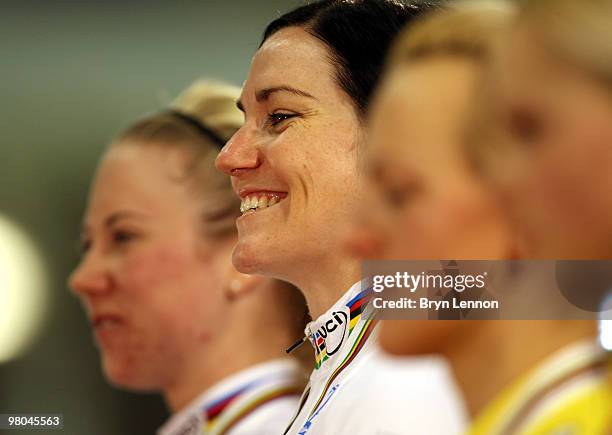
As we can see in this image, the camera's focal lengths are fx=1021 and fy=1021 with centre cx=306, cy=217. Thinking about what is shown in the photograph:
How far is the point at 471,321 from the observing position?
1.92 feet

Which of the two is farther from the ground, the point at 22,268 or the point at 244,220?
the point at 22,268

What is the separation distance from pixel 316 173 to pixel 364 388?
231mm

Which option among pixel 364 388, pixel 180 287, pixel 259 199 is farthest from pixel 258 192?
pixel 180 287

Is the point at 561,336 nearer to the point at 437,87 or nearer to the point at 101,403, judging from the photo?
the point at 437,87

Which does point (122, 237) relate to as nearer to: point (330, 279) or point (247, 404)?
point (247, 404)

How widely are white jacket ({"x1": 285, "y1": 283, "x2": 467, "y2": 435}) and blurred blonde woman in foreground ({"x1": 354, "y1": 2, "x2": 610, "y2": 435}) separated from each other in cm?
3

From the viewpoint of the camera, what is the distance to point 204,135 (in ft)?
5.45

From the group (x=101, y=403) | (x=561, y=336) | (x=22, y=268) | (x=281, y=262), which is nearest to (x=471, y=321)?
(x=561, y=336)

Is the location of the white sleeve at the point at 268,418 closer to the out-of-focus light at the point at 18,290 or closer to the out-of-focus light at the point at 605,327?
the out-of-focus light at the point at 18,290

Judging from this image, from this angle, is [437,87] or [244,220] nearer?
[437,87]

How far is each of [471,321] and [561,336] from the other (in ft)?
0.19

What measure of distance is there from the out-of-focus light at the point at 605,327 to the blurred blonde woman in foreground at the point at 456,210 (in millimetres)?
12

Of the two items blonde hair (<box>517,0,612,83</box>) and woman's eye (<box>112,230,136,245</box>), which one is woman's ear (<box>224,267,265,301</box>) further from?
blonde hair (<box>517,0,612,83</box>)

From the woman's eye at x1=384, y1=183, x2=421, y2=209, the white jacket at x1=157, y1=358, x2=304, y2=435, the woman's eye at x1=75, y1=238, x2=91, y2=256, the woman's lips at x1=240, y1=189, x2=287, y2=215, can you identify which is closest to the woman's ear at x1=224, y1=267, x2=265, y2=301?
the white jacket at x1=157, y1=358, x2=304, y2=435
